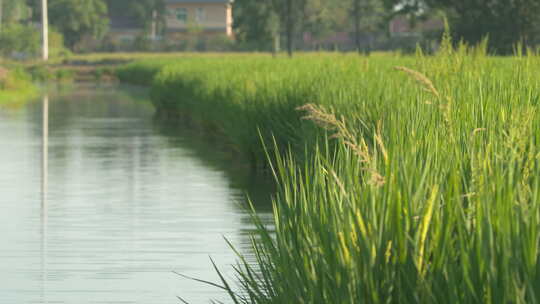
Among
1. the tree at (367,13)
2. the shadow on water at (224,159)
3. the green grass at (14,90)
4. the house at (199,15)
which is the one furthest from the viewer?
the house at (199,15)

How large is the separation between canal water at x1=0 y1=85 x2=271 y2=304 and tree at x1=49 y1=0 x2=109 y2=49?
307 ft

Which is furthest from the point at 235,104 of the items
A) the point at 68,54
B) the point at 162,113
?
the point at 68,54

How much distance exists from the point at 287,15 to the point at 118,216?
251ft

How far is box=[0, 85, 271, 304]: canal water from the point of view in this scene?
31.9ft

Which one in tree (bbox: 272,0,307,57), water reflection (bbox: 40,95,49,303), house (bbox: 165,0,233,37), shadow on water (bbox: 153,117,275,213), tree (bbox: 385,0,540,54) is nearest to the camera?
water reflection (bbox: 40,95,49,303)

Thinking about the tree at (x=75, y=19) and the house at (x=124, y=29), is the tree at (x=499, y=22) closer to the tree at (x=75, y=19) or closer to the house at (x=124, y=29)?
the tree at (x=75, y=19)

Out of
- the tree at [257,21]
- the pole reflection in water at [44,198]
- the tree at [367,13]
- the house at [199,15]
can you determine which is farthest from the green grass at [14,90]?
the house at [199,15]

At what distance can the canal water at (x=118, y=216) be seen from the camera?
973cm

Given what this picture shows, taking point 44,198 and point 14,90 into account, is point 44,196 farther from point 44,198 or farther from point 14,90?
point 14,90

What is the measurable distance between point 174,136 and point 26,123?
211 inches

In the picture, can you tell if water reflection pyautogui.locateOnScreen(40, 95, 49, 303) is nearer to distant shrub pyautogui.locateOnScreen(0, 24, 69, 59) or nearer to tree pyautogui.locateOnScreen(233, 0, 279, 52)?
tree pyautogui.locateOnScreen(233, 0, 279, 52)

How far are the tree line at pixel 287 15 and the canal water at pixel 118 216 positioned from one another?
103 feet

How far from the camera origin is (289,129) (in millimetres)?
18094

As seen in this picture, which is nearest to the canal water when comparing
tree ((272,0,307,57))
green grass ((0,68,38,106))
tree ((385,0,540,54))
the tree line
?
green grass ((0,68,38,106))
